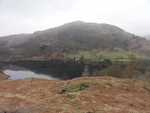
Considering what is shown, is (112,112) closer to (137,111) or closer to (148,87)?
(137,111)

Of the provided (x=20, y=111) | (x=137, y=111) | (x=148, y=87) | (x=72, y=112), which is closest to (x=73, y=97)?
(x=72, y=112)

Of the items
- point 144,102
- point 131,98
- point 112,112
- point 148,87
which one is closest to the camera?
point 112,112

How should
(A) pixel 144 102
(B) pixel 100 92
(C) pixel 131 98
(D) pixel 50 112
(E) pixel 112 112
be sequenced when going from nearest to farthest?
(E) pixel 112 112 < (D) pixel 50 112 < (A) pixel 144 102 < (C) pixel 131 98 < (B) pixel 100 92

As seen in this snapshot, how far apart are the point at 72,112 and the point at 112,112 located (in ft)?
14.7

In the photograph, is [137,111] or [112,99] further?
[112,99]

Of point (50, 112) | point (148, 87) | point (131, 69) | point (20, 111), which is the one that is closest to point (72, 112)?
point (50, 112)

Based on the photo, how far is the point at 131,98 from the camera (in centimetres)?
1777

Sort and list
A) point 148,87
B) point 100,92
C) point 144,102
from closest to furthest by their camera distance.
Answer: point 144,102 < point 100,92 < point 148,87

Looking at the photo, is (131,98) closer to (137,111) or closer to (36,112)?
(137,111)

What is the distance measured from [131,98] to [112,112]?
6.89 m

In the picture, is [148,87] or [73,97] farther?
[148,87]

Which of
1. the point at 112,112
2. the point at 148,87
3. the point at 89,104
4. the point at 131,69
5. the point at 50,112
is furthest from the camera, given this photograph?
the point at 131,69

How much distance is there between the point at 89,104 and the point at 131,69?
4744cm

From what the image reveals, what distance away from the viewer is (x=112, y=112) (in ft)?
41.7
